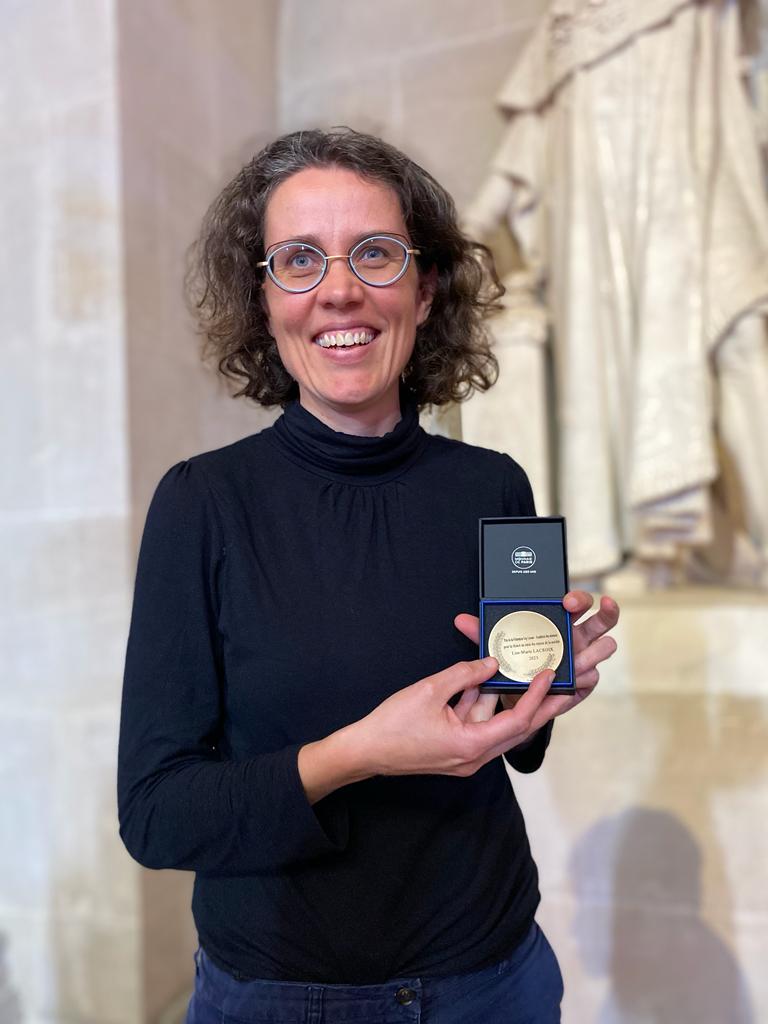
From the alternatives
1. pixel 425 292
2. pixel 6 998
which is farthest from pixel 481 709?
pixel 6 998

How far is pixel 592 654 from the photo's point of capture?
3.05 feet

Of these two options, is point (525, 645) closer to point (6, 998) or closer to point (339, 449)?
point (339, 449)

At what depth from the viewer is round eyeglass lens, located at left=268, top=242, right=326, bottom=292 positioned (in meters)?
1.00

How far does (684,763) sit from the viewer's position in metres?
2.31

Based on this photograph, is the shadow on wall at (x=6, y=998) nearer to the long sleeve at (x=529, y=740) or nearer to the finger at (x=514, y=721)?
the long sleeve at (x=529, y=740)

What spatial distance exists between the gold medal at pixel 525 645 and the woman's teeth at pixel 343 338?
0.36 m

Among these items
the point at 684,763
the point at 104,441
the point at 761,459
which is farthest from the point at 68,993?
the point at 761,459

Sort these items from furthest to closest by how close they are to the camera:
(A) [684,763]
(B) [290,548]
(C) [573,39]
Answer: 1. (C) [573,39]
2. (A) [684,763]
3. (B) [290,548]

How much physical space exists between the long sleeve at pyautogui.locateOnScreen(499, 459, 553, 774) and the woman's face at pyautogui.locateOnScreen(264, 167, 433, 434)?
0.73ft

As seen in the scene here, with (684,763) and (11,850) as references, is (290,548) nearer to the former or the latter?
(684,763)

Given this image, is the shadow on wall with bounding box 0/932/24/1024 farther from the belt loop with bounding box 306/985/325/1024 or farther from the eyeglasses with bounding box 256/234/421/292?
the eyeglasses with bounding box 256/234/421/292

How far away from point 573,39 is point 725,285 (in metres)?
0.95

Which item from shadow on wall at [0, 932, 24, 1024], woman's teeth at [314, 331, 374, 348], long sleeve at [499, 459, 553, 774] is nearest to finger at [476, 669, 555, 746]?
long sleeve at [499, 459, 553, 774]

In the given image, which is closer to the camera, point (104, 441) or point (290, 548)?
point (290, 548)
